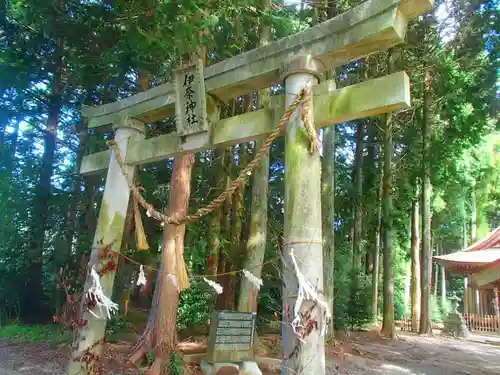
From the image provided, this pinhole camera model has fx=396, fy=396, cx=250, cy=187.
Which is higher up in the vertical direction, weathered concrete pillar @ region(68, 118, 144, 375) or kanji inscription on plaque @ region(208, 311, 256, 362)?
weathered concrete pillar @ region(68, 118, 144, 375)

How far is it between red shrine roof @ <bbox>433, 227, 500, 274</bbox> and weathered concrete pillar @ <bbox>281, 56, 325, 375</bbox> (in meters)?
13.3

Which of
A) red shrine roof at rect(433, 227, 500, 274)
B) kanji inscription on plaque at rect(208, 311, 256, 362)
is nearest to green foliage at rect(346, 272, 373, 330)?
red shrine roof at rect(433, 227, 500, 274)

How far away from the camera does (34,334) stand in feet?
31.2

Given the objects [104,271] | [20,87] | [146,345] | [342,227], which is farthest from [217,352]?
[342,227]

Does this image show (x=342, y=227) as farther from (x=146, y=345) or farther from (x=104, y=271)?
(x=104, y=271)

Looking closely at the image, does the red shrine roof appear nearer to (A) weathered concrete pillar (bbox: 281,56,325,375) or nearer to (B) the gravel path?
(B) the gravel path

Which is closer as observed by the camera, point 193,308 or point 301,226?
point 301,226

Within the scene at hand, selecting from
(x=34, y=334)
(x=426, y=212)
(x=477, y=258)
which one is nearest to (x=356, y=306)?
(x=426, y=212)

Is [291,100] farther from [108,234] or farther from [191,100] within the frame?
[108,234]

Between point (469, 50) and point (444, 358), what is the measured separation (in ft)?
28.6

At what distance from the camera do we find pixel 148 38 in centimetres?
554

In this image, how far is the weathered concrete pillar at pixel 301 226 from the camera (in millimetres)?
2854

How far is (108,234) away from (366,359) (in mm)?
6724

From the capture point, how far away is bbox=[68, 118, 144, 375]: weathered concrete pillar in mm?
4035
